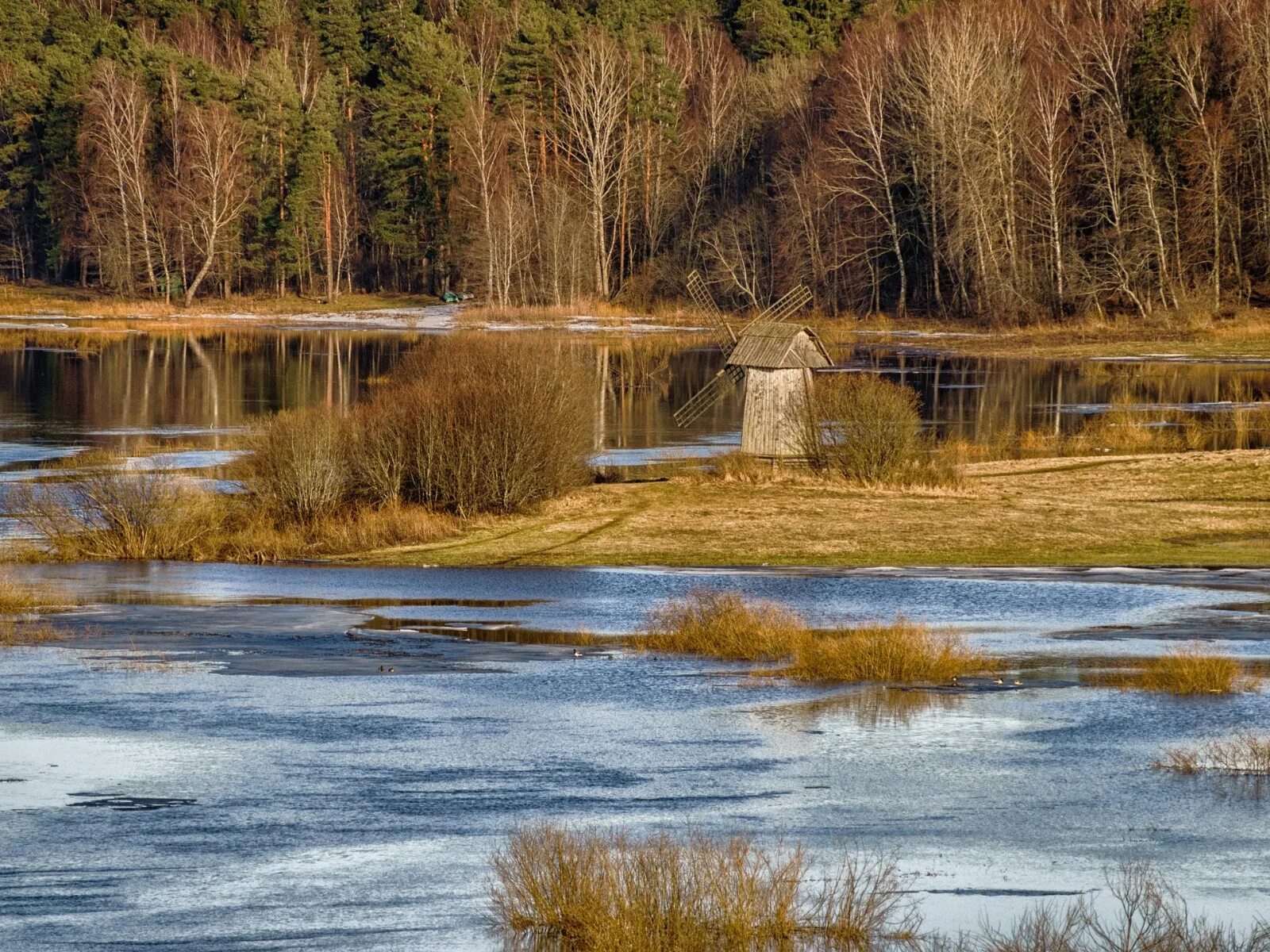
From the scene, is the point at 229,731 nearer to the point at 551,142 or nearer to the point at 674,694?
the point at 674,694

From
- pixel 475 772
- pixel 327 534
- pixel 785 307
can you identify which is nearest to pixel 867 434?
pixel 785 307

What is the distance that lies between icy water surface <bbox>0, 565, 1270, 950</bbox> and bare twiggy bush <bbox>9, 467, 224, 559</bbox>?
755cm

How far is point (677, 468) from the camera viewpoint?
4762 cm

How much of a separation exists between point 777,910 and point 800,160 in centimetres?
9925

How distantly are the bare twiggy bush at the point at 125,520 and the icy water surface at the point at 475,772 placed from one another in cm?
755

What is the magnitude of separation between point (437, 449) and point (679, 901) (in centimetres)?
2844

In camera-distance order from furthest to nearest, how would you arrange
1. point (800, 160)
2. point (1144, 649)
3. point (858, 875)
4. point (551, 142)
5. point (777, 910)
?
1. point (551, 142)
2. point (800, 160)
3. point (1144, 649)
4. point (858, 875)
5. point (777, 910)

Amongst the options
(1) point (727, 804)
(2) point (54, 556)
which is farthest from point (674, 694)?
(2) point (54, 556)

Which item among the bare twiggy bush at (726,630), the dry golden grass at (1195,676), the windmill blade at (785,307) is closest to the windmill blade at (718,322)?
the windmill blade at (785,307)

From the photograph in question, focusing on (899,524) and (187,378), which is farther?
(187,378)

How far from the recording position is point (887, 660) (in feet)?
77.6

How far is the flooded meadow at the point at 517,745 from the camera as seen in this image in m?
14.8

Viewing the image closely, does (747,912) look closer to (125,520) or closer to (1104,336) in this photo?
(125,520)

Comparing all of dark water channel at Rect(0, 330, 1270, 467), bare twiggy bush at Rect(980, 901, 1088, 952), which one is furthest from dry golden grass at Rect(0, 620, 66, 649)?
dark water channel at Rect(0, 330, 1270, 467)
